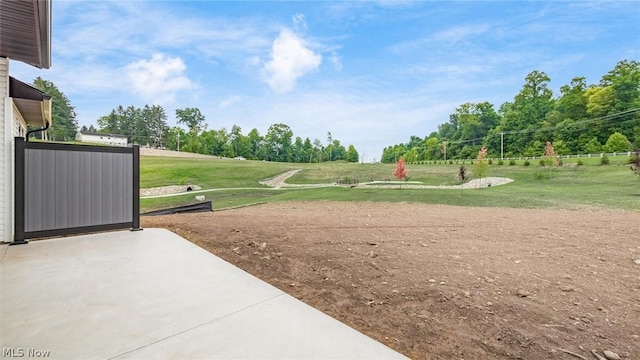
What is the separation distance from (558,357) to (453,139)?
44.7m

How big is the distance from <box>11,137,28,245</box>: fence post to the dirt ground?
1987 millimetres

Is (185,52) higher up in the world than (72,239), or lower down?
higher up

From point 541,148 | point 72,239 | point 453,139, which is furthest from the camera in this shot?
point 453,139

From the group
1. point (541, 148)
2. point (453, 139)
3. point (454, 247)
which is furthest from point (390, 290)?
Result: point (453, 139)

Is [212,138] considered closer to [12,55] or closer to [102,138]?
[102,138]

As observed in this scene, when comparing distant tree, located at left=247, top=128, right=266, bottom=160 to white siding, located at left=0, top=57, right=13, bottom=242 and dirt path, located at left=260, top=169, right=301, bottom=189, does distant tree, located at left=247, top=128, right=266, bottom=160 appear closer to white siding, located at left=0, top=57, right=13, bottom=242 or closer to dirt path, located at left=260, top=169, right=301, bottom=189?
dirt path, located at left=260, top=169, right=301, bottom=189

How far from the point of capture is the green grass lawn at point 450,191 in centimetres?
1125

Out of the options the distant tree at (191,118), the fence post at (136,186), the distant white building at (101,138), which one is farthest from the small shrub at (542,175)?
the distant white building at (101,138)

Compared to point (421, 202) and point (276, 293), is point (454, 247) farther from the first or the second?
point (421, 202)

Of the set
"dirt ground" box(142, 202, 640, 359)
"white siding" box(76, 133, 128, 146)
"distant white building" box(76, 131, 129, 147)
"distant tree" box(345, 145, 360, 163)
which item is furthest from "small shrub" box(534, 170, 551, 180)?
"white siding" box(76, 133, 128, 146)

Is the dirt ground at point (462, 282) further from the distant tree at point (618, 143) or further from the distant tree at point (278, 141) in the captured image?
the distant tree at point (278, 141)

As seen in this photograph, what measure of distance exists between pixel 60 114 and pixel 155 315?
47.0 metres

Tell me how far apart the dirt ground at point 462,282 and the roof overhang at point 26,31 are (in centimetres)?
348

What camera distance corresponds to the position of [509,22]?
49.7ft
